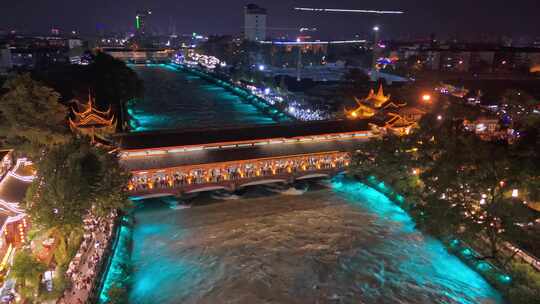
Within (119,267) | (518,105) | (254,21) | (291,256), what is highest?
(254,21)

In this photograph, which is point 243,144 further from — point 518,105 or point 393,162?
point 518,105

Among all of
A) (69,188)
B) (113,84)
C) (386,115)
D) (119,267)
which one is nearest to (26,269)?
(69,188)

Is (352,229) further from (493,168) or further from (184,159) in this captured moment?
(184,159)

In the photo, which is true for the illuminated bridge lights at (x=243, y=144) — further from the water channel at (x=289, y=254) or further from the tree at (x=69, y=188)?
the tree at (x=69, y=188)

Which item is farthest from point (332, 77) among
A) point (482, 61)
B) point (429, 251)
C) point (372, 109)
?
point (429, 251)

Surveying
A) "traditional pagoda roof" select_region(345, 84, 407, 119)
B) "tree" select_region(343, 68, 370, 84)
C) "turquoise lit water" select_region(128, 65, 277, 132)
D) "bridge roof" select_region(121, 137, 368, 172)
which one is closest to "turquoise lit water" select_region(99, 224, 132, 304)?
"bridge roof" select_region(121, 137, 368, 172)

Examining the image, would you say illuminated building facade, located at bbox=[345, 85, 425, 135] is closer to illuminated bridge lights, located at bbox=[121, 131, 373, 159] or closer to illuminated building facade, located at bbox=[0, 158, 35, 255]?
illuminated bridge lights, located at bbox=[121, 131, 373, 159]
